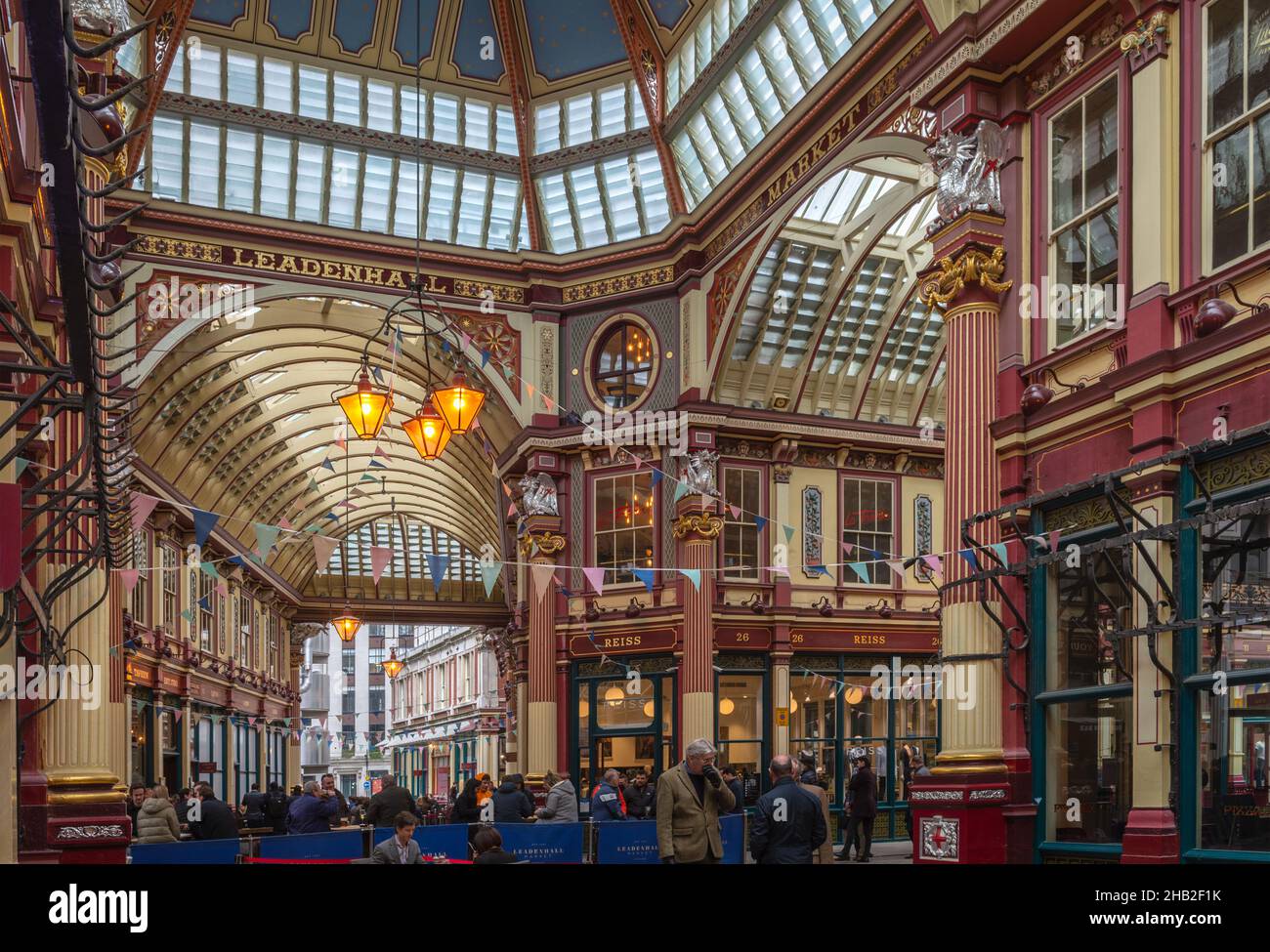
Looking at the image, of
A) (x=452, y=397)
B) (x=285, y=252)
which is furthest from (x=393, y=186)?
(x=452, y=397)

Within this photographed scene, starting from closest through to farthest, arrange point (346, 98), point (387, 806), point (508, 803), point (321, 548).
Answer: point (387, 806) → point (508, 803) → point (321, 548) → point (346, 98)

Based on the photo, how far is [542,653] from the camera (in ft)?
83.9

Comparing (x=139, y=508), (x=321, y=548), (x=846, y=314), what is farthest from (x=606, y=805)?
(x=846, y=314)

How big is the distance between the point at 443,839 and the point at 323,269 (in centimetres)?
1237

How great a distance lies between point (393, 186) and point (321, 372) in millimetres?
8272

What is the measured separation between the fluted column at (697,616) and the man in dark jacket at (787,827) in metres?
14.4

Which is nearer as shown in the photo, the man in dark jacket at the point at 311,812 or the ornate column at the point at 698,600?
the man in dark jacket at the point at 311,812

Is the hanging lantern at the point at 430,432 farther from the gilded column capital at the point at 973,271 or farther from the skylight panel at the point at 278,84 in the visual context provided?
the skylight panel at the point at 278,84

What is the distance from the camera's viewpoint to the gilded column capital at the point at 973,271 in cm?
1276

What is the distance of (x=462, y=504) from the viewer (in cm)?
4547

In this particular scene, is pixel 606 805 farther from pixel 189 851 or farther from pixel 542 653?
pixel 542 653

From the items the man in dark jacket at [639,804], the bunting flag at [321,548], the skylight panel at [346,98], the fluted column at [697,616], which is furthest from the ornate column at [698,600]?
the skylight panel at [346,98]

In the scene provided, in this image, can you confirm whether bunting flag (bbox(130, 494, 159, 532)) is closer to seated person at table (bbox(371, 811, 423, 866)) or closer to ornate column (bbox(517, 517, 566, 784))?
seated person at table (bbox(371, 811, 423, 866))

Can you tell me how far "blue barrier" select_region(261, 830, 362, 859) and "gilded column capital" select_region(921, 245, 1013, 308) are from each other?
944cm
